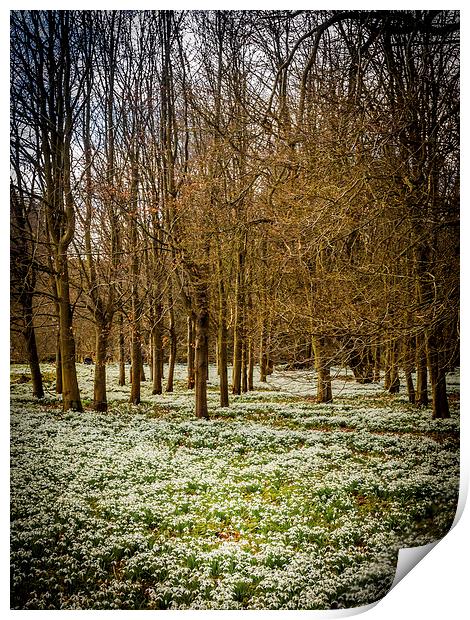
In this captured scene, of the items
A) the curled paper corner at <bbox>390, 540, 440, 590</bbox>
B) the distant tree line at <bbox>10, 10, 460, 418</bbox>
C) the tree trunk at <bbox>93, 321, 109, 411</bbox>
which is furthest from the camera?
the tree trunk at <bbox>93, 321, 109, 411</bbox>

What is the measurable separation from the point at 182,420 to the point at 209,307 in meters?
0.83

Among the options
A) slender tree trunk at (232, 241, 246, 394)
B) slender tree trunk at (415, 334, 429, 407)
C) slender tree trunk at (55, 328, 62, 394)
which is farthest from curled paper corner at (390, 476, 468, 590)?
slender tree trunk at (55, 328, 62, 394)

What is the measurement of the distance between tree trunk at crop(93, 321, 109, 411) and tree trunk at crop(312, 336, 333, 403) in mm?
1446

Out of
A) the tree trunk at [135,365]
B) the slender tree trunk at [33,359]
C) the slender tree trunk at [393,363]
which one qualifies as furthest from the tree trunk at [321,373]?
the slender tree trunk at [33,359]

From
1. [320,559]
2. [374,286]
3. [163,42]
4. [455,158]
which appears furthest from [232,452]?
[163,42]

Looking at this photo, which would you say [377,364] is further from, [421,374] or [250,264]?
[250,264]

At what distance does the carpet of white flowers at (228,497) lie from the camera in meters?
2.98

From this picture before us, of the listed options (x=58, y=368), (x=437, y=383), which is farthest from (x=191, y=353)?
(x=437, y=383)

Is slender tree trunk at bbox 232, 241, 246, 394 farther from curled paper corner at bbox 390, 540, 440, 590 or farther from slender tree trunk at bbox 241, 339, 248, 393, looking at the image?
curled paper corner at bbox 390, 540, 440, 590

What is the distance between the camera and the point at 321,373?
340 cm

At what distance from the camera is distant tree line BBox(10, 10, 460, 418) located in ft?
11.0

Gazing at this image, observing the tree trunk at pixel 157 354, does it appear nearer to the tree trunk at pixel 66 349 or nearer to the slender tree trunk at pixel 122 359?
the slender tree trunk at pixel 122 359

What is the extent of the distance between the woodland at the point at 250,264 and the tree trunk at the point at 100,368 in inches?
0.6
